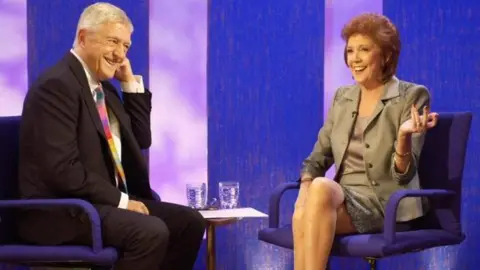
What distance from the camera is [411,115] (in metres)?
3.51

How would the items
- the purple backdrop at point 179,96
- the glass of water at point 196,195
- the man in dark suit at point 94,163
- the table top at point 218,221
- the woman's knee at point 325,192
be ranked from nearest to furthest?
1. the man in dark suit at point 94,163
2. the woman's knee at point 325,192
3. the table top at point 218,221
4. the glass of water at point 196,195
5. the purple backdrop at point 179,96

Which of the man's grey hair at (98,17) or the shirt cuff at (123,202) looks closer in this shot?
the shirt cuff at (123,202)

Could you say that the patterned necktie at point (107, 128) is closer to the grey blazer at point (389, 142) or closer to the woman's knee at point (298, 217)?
the woman's knee at point (298, 217)

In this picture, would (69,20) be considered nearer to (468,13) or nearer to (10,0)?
(10,0)

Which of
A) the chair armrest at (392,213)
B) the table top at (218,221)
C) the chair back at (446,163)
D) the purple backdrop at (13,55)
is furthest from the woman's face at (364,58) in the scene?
the purple backdrop at (13,55)

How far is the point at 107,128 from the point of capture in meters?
3.53

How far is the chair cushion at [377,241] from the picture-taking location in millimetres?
3305

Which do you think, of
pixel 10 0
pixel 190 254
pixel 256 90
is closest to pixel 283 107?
pixel 256 90

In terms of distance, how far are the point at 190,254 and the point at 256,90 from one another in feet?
4.24

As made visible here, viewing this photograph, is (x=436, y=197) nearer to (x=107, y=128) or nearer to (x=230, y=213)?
(x=230, y=213)

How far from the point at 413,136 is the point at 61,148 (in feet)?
5.15

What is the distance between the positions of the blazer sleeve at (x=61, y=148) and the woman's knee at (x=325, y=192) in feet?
2.78

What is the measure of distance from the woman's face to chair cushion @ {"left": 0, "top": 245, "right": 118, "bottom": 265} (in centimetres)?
146

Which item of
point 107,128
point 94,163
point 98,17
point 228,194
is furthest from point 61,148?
point 228,194
